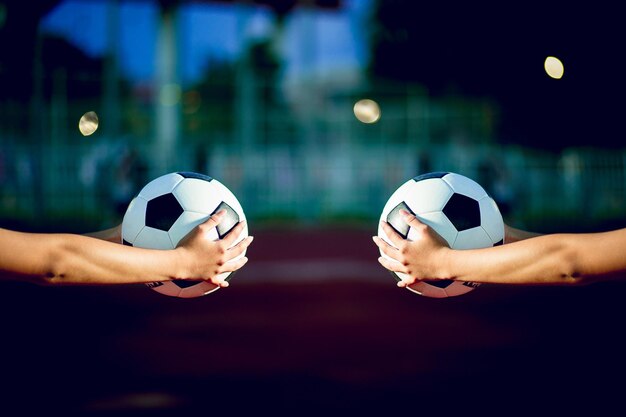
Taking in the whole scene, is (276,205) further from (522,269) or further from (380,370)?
(522,269)

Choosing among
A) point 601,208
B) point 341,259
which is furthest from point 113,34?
point 601,208

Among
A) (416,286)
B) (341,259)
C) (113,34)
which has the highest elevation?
(113,34)

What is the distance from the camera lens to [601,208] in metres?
19.9

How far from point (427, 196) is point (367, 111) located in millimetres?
22932

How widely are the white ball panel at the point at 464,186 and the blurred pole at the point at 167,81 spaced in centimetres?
2130

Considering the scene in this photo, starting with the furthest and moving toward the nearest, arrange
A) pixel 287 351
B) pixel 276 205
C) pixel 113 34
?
pixel 113 34 < pixel 276 205 < pixel 287 351

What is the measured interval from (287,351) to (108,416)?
6.84 feet

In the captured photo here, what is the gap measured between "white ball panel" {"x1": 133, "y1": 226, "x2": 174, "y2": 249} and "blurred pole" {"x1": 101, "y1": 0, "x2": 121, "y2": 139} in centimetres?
2146

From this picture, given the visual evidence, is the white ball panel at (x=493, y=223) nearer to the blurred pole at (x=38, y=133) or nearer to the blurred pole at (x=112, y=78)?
the blurred pole at (x=38, y=133)

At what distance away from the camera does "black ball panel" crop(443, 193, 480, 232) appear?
98.9 inches

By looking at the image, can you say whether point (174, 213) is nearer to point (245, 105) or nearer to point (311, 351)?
point (311, 351)

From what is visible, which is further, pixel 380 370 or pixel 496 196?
pixel 496 196

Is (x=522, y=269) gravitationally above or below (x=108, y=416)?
above

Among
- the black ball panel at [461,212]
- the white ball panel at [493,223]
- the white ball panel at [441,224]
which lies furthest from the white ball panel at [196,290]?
the white ball panel at [493,223]
